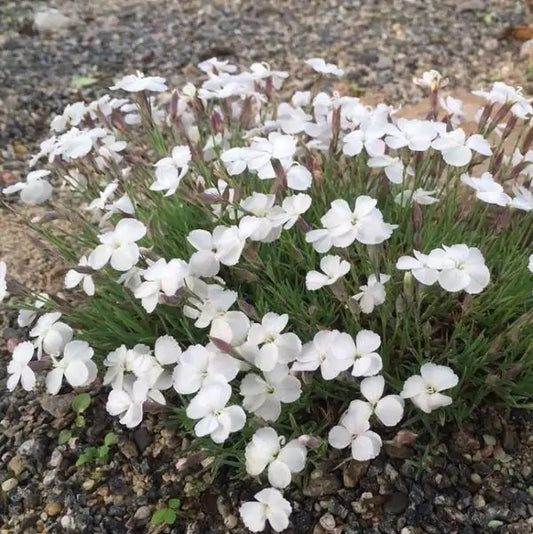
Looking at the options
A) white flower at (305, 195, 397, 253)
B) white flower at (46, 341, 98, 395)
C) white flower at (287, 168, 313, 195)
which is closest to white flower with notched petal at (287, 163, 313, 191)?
white flower at (287, 168, 313, 195)

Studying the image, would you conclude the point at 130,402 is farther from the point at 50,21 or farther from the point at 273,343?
the point at 50,21

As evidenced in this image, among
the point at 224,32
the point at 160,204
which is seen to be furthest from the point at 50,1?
the point at 160,204

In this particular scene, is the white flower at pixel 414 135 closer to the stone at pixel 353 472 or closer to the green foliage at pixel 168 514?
the stone at pixel 353 472

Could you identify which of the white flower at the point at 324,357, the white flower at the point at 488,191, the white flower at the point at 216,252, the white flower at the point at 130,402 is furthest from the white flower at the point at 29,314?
the white flower at the point at 488,191

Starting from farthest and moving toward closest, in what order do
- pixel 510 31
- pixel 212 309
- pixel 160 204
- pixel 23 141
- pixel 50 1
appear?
pixel 50 1 < pixel 510 31 < pixel 23 141 < pixel 160 204 < pixel 212 309

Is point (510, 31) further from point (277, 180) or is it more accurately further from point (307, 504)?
point (307, 504)

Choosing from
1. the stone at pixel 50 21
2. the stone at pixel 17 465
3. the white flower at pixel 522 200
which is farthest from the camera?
the stone at pixel 50 21
